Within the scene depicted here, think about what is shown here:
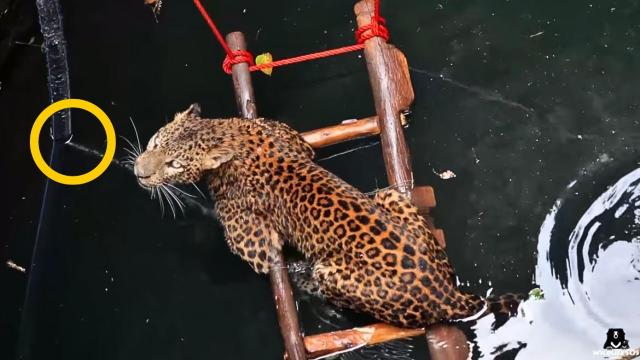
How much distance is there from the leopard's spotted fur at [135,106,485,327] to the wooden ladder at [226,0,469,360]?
106mm

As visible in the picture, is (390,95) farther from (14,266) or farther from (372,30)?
(14,266)

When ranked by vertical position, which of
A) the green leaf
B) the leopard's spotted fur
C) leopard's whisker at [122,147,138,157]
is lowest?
the leopard's spotted fur

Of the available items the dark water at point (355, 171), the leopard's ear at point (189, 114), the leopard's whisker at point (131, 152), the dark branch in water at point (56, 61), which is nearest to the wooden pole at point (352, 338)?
the dark water at point (355, 171)

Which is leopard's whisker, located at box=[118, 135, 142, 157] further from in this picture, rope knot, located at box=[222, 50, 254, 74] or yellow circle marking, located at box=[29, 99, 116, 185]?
rope knot, located at box=[222, 50, 254, 74]

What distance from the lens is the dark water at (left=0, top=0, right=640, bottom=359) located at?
4.23m

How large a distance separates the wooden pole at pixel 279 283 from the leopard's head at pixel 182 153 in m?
0.30

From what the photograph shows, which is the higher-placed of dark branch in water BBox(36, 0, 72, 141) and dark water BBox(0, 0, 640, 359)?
dark branch in water BBox(36, 0, 72, 141)

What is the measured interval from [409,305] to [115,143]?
9.03 ft

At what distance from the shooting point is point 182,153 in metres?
3.88

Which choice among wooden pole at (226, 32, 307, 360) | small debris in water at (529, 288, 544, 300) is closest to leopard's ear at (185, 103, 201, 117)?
wooden pole at (226, 32, 307, 360)

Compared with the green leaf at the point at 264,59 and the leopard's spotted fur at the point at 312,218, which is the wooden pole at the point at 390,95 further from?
the green leaf at the point at 264,59

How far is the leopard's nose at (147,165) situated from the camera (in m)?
3.89

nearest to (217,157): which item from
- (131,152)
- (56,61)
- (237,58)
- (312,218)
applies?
(312,218)

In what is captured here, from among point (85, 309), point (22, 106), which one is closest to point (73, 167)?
point (22, 106)
